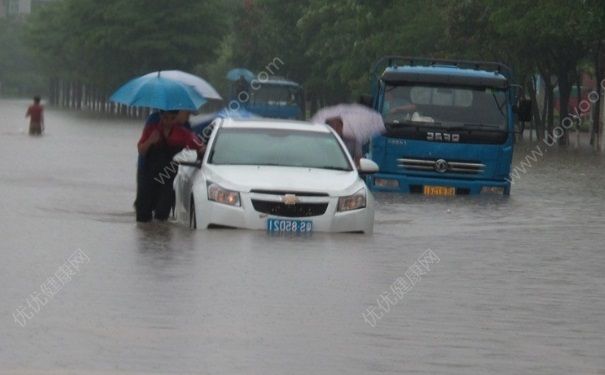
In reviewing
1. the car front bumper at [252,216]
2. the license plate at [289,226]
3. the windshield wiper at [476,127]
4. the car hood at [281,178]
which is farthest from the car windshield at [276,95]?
the license plate at [289,226]

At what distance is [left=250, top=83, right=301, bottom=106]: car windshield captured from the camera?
250 ft

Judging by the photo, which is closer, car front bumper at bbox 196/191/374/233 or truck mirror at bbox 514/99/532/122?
car front bumper at bbox 196/191/374/233

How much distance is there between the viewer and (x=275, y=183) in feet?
63.0

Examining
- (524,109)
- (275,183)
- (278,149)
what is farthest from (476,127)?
(275,183)

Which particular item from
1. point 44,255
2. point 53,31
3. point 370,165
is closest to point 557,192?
point 370,165

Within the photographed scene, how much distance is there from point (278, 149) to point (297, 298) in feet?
23.5

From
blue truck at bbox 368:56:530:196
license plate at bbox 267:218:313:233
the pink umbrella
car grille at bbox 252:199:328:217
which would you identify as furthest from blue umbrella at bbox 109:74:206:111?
blue truck at bbox 368:56:530:196

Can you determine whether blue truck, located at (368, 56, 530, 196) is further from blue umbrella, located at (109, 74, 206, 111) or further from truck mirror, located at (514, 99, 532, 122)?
blue umbrella, located at (109, 74, 206, 111)

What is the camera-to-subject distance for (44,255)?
16.4m

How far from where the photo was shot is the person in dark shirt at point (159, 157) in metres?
22.3

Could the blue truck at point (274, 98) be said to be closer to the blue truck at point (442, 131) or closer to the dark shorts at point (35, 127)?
the dark shorts at point (35, 127)

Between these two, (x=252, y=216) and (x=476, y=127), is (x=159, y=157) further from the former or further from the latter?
(x=476, y=127)

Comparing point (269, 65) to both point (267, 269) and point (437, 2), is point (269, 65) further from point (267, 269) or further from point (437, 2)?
point (267, 269)

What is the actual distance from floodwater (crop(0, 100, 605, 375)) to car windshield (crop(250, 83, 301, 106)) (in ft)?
169
